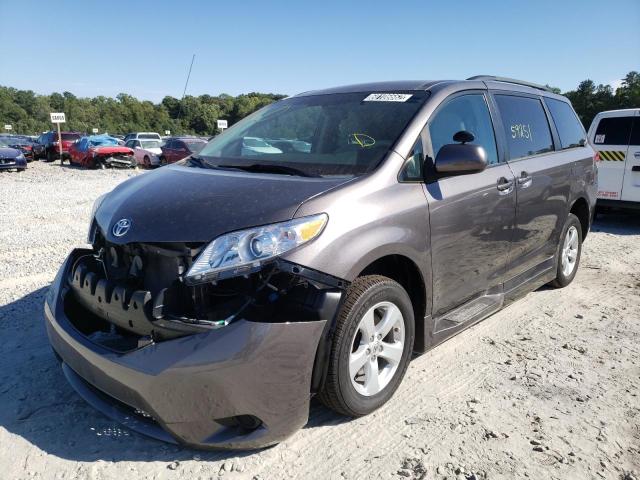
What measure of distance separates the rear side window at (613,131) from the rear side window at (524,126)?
487cm

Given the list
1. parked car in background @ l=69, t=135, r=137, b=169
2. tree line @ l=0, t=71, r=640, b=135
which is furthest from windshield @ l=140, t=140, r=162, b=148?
tree line @ l=0, t=71, r=640, b=135

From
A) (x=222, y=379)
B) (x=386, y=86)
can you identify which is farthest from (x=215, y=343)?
(x=386, y=86)

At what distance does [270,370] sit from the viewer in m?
2.15

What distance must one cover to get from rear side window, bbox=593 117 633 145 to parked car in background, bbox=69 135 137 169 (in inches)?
771

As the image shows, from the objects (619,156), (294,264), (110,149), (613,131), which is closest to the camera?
(294,264)

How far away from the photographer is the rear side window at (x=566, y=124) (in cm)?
468

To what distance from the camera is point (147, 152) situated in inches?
949

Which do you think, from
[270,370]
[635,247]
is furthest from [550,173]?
[635,247]

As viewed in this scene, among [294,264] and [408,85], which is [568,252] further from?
[294,264]

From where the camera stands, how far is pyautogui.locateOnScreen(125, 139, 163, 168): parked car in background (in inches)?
941

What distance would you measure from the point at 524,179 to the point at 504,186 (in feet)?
1.21

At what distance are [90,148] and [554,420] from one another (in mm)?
23123

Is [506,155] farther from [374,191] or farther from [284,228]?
[284,228]

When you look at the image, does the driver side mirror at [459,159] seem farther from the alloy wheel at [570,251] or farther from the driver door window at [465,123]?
the alloy wheel at [570,251]
